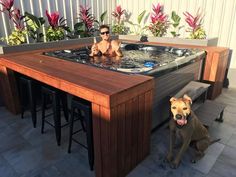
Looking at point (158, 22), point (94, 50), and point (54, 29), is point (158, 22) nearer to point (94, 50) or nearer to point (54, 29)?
point (94, 50)

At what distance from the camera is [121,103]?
1.56 metres

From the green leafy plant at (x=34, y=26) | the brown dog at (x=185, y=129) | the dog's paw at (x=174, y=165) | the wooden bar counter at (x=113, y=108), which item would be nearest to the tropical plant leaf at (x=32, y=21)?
Result: the green leafy plant at (x=34, y=26)

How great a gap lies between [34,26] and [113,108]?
2.82 meters

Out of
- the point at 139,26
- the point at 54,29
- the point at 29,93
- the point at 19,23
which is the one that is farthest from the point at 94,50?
the point at 139,26

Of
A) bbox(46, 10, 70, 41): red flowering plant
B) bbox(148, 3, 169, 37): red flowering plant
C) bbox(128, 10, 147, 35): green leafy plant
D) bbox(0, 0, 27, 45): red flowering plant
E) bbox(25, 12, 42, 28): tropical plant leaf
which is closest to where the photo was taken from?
bbox(0, 0, 27, 45): red flowering plant

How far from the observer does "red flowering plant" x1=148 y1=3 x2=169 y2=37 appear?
436 cm

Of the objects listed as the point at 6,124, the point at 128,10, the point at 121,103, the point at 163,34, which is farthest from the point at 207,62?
the point at 6,124

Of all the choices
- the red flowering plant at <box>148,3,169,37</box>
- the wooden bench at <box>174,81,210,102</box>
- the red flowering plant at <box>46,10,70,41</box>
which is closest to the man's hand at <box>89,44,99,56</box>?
the red flowering plant at <box>46,10,70,41</box>

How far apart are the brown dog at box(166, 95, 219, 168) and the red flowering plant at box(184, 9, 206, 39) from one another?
243cm

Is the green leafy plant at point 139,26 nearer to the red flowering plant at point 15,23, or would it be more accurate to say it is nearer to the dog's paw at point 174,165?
the red flowering plant at point 15,23

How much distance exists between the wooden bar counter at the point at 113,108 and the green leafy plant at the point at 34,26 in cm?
159

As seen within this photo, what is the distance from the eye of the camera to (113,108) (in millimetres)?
1499

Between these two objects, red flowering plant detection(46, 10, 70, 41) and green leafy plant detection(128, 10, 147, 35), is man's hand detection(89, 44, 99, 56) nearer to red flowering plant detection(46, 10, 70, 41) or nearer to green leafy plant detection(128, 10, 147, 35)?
red flowering plant detection(46, 10, 70, 41)

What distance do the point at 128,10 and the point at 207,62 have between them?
8.84 feet
